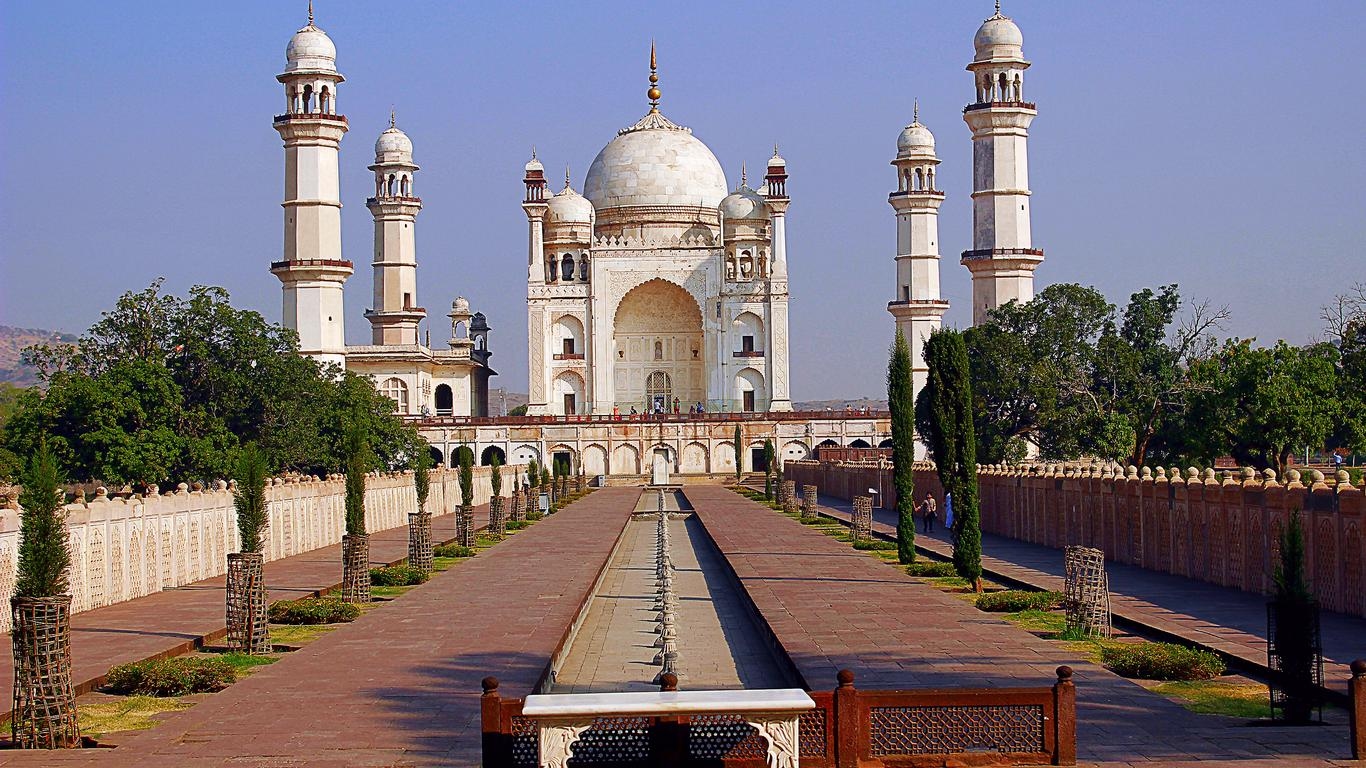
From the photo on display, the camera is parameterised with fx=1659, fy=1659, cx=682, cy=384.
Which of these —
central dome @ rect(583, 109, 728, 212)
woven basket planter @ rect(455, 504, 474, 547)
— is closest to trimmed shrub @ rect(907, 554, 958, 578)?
woven basket planter @ rect(455, 504, 474, 547)

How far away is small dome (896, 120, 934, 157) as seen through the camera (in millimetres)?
53719

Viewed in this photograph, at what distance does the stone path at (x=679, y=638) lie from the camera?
11.2 meters

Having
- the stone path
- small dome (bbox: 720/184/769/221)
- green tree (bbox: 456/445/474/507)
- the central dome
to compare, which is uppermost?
the central dome

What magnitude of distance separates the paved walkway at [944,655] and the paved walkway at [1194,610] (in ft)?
3.08

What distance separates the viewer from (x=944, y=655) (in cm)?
1000

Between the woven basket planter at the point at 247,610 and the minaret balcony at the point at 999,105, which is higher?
the minaret balcony at the point at 999,105

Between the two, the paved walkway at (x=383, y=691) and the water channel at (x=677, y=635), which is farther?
the water channel at (x=677, y=635)

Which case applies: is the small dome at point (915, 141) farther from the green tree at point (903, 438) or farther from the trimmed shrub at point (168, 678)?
the trimmed shrub at point (168, 678)

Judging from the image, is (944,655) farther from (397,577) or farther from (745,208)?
(745,208)

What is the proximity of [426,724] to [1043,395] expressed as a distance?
2821cm

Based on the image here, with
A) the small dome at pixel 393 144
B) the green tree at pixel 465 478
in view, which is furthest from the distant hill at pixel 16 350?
the green tree at pixel 465 478

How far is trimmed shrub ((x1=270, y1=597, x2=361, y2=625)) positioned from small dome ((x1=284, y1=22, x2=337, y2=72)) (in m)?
33.2

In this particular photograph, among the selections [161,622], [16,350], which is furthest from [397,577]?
[16,350]

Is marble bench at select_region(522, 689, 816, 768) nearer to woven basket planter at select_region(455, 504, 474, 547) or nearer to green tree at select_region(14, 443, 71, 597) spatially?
green tree at select_region(14, 443, 71, 597)
